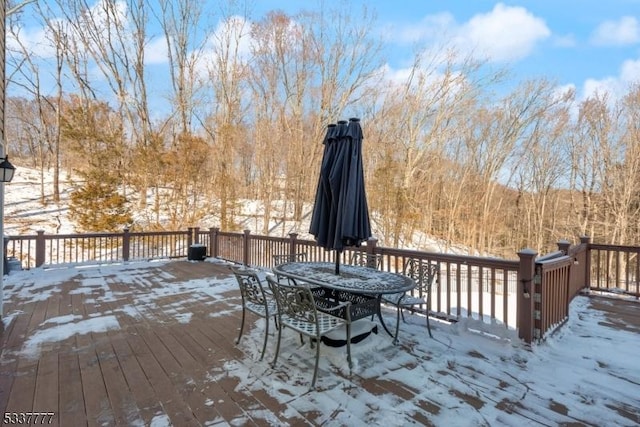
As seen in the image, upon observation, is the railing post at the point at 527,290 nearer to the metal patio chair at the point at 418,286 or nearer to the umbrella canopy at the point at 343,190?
the metal patio chair at the point at 418,286

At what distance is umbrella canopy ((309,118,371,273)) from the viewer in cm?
308

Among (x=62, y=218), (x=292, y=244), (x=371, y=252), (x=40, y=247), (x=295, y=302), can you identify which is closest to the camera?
(x=295, y=302)

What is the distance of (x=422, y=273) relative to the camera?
351 cm

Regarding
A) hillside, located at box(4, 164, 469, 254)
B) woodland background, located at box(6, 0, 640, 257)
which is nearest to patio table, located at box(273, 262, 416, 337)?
hillside, located at box(4, 164, 469, 254)

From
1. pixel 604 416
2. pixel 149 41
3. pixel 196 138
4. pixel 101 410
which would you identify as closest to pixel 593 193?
pixel 604 416

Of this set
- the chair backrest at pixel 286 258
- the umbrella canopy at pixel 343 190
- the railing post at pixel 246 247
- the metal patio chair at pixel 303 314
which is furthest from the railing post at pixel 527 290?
the railing post at pixel 246 247

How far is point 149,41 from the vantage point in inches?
471

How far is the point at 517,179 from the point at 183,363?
16945 mm

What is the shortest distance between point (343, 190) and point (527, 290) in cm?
203

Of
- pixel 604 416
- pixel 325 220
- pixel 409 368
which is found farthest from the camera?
pixel 325 220

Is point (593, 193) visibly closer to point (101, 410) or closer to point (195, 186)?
point (195, 186)

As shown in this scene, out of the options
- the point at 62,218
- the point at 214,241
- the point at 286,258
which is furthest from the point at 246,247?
the point at 62,218

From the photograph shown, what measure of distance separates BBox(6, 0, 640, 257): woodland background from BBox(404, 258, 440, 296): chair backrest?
27.7ft

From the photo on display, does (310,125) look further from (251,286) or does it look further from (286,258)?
(251,286)
